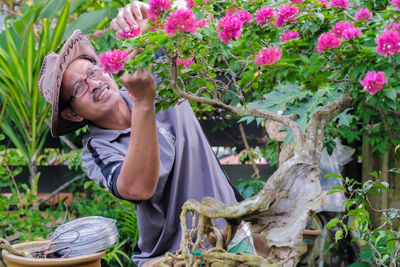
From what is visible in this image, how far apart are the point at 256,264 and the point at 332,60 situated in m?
0.46

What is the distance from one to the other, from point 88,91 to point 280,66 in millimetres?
664

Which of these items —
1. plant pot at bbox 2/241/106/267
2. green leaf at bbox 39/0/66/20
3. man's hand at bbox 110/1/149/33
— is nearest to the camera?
man's hand at bbox 110/1/149/33

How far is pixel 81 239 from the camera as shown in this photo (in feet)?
6.09

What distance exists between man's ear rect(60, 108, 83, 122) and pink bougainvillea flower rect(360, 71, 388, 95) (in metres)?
0.95

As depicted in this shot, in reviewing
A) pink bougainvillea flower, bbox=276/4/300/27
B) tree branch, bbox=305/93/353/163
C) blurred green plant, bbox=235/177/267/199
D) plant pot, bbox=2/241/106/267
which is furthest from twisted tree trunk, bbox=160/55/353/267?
blurred green plant, bbox=235/177/267/199

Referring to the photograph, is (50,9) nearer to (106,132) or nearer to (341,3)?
(106,132)

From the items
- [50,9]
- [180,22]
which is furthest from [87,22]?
[180,22]

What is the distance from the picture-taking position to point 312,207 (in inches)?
31.6

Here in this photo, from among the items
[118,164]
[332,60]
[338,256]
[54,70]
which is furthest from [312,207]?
[338,256]

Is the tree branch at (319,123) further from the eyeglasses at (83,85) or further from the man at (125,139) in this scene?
the eyeglasses at (83,85)

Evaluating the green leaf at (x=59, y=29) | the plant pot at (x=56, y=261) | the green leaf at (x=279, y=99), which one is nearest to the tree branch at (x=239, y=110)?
the green leaf at (x=279, y=99)

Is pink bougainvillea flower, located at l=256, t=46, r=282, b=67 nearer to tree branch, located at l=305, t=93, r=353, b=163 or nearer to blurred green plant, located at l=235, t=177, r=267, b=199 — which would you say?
tree branch, located at l=305, t=93, r=353, b=163

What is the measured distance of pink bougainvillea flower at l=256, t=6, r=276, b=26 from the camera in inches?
36.4

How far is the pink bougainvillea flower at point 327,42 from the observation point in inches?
33.7
